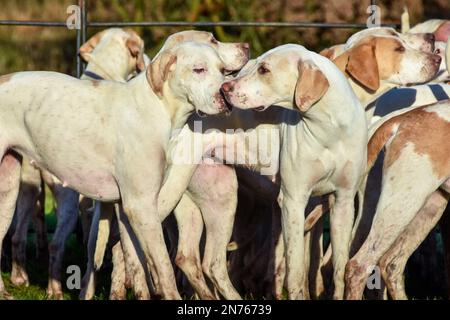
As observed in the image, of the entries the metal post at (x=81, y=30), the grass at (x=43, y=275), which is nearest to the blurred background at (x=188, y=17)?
the grass at (x=43, y=275)

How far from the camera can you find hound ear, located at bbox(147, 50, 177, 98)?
6.68 m

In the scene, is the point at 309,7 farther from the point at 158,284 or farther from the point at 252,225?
the point at 158,284

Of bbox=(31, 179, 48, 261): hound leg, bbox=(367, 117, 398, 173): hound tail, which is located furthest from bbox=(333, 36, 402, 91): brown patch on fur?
bbox=(31, 179, 48, 261): hound leg

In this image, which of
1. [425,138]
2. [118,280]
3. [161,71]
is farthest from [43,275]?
[425,138]

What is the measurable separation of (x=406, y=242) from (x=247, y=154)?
1.01 m

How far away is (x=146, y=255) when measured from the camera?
679cm

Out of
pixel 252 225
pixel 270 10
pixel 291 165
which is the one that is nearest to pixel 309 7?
pixel 270 10

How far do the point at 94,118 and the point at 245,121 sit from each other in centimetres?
108

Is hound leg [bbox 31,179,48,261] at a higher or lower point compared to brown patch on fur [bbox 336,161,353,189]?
lower

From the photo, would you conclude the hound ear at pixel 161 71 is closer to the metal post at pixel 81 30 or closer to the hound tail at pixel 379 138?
the hound tail at pixel 379 138

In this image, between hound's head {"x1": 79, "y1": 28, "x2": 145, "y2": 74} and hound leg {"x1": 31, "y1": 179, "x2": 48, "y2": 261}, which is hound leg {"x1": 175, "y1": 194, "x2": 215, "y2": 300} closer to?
hound's head {"x1": 79, "y1": 28, "x2": 145, "y2": 74}

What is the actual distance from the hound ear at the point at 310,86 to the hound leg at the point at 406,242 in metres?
0.98

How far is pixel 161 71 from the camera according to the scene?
6.70 metres

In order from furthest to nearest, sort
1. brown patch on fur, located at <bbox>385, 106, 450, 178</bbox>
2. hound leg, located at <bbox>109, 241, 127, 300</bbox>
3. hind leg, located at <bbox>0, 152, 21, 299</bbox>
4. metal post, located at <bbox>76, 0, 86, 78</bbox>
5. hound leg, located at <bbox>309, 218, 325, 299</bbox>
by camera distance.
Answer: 1. metal post, located at <bbox>76, 0, 86, 78</bbox>
2. hound leg, located at <bbox>309, 218, 325, 299</bbox>
3. hound leg, located at <bbox>109, 241, 127, 300</bbox>
4. hind leg, located at <bbox>0, 152, 21, 299</bbox>
5. brown patch on fur, located at <bbox>385, 106, 450, 178</bbox>
